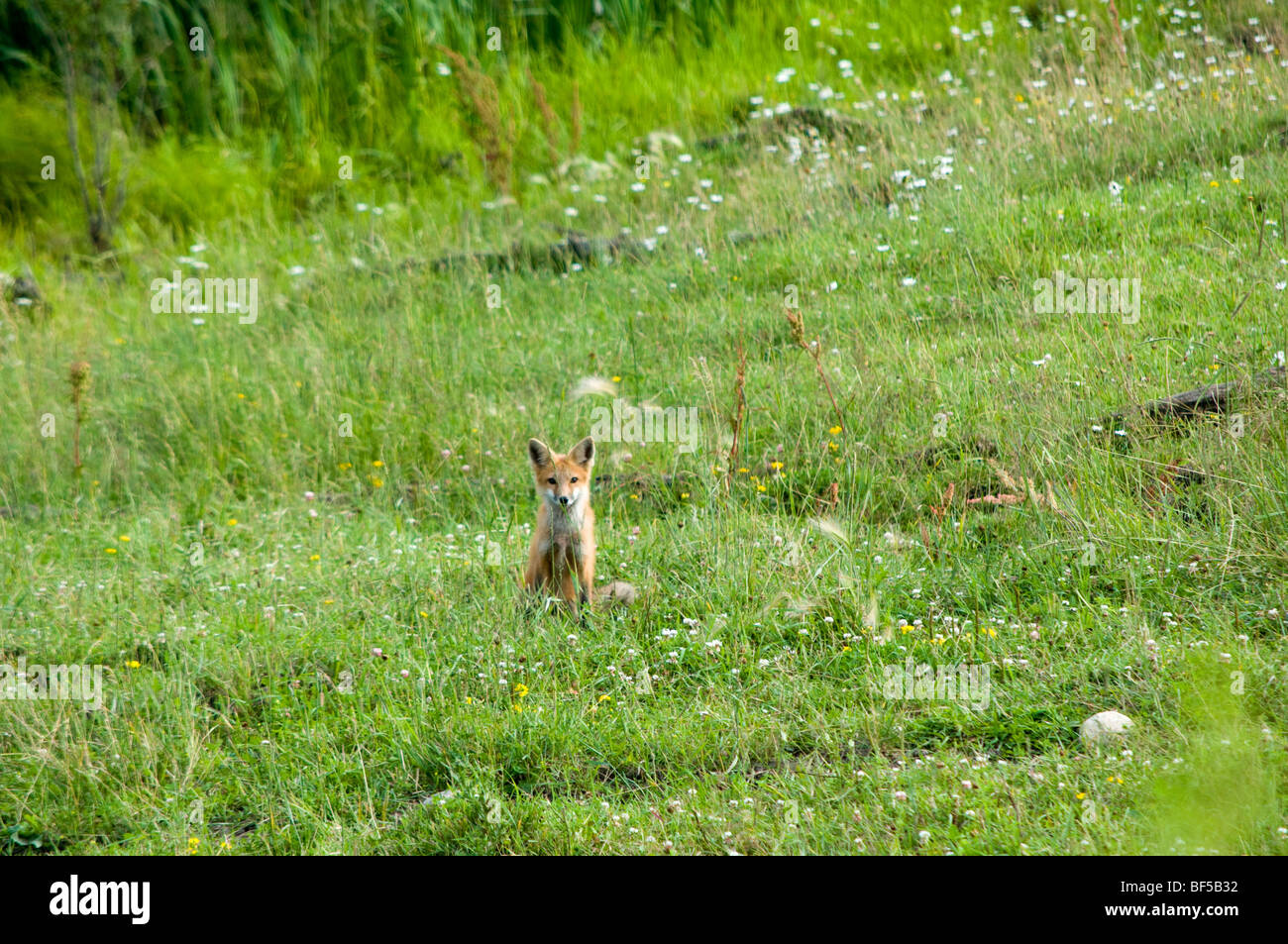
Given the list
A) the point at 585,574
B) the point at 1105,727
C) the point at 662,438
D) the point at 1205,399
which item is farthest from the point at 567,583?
the point at 1205,399

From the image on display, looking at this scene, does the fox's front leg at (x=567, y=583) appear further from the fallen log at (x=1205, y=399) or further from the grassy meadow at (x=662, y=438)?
the fallen log at (x=1205, y=399)

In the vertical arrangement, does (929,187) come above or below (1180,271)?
above

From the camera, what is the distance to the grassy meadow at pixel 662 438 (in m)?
4.45

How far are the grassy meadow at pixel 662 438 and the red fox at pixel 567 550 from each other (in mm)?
161

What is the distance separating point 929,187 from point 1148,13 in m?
4.85

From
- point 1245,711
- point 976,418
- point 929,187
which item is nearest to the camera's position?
point 1245,711

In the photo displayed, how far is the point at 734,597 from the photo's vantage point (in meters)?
5.57

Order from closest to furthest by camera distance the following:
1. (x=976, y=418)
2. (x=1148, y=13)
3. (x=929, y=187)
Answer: (x=976, y=418)
(x=929, y=187)
(x=1148, y=13)

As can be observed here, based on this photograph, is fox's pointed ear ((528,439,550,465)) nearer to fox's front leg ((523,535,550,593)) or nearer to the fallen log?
fox's front leg ((523,535,550,593))

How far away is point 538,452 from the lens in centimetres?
611

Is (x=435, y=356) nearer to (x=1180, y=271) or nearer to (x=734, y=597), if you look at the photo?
(x=734, y=597)

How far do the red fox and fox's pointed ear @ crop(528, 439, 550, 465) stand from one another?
0.02m

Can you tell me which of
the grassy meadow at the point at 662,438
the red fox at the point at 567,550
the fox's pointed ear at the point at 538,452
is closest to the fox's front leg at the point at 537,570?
the red fox at the point at 567,550

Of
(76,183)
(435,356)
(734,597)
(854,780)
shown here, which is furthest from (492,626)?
(76,183)
